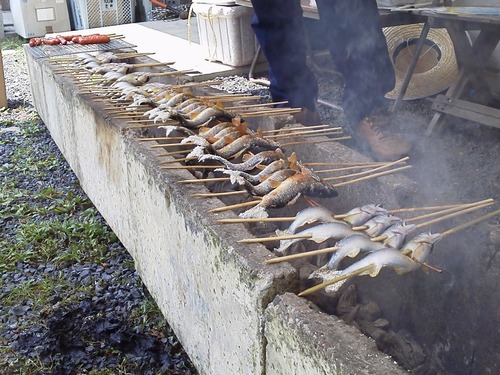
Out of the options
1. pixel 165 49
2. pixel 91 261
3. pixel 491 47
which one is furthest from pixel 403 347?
pixel 165 49

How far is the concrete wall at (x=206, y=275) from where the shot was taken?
1874 mm

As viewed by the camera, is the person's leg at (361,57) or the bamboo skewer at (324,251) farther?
the person's leg at (361,57)

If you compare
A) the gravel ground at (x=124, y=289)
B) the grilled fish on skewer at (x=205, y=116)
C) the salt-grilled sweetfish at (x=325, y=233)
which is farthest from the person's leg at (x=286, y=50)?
the salt-grilled sweetfish at (x=325, y=233)

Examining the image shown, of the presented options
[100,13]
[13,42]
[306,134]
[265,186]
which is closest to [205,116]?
[306,134]

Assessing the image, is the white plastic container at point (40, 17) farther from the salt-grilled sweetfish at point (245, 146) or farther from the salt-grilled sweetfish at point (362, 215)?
the salt-grilled sweetfish at point (362, 215)

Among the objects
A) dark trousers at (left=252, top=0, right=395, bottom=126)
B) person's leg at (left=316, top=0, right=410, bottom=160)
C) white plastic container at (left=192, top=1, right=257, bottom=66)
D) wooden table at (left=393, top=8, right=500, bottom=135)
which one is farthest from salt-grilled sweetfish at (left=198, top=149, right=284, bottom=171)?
white plastic container at (left=192, top=1, right=257, bottom=66)

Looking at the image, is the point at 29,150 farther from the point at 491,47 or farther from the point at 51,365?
the point at 491,47

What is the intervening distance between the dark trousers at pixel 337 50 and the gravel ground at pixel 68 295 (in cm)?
227

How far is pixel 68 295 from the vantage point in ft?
13.3

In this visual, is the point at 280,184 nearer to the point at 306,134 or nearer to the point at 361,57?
the point at 306,134

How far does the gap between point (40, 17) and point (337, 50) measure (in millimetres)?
11830

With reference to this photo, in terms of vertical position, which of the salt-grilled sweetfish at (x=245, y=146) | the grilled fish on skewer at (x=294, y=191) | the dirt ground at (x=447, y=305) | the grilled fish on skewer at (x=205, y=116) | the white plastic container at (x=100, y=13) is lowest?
the dirt ground at (x=447, y=305)

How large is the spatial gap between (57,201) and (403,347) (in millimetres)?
4310

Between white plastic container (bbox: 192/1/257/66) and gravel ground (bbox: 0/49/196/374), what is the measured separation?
163 inches
